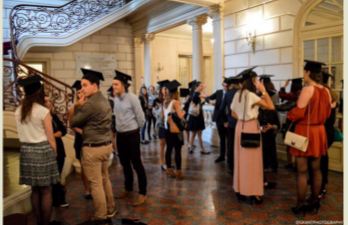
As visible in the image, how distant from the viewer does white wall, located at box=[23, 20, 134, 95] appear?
9.84 m

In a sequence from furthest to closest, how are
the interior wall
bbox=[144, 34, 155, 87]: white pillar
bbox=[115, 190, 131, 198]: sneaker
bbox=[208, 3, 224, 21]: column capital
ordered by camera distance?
1. the interior wall
2. bbox=[144, 34, 155, 87]: white pillar
3. bbox=[208, 3, 224, 21]: column capital
4. bbox=[115, 190, 131, 198]: sneaker

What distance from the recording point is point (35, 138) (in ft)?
8.87

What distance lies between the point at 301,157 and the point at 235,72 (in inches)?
160

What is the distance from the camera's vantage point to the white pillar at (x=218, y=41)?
282 inches

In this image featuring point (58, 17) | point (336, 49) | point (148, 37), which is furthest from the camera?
point (148, 37)

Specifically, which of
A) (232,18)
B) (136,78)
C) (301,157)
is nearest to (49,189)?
(301,157)

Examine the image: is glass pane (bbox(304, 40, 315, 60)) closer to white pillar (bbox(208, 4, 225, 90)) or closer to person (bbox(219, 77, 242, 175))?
person (bbox(219, 77, 242, 175))

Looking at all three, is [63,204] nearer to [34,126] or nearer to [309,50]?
[34,126]

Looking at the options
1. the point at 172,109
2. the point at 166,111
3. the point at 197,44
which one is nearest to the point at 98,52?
the point at 197,44

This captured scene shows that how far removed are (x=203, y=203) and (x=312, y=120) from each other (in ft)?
5.50

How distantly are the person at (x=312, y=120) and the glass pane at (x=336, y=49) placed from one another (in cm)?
236

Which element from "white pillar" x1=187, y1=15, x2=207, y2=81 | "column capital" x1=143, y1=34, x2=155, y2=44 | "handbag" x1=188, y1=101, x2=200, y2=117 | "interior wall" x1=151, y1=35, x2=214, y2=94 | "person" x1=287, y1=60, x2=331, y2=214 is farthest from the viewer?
"interior wall" x1=151, y1=35, x2=214, y2=94

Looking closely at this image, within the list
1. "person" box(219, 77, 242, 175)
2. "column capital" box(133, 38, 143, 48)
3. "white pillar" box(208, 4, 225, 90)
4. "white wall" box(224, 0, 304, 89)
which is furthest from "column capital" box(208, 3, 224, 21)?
"column capital" box(133, 38, 143, 48)

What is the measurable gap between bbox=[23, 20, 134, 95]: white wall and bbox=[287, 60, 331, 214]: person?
851 cm
